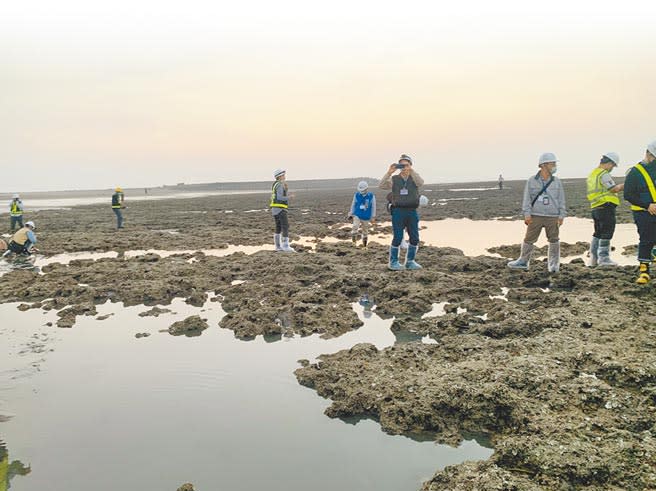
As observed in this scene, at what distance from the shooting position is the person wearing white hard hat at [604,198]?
8047 millimetres

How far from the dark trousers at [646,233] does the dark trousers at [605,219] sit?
1061 mm

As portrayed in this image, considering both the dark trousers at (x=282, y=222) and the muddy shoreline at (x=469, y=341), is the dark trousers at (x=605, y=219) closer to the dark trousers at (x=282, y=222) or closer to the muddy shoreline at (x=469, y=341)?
the muddy shoreline at (x=469, y=341)

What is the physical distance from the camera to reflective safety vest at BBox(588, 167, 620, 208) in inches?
318

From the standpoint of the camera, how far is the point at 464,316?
5.89m

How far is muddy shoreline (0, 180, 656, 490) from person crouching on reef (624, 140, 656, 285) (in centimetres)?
50

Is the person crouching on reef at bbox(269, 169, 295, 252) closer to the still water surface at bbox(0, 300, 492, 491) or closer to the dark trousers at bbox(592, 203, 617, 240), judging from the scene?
the still water surface at bbox(0, 300, 492, 491)

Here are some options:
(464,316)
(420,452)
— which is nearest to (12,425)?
(420,452)

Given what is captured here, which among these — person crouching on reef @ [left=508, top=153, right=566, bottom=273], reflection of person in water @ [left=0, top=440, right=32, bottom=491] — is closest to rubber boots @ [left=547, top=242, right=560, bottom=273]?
person crouching on reef @ [left=508, top=153, right=566, bottom=273]

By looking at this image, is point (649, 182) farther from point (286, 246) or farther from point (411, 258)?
point (286, 246)

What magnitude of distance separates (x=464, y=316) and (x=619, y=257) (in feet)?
19.8

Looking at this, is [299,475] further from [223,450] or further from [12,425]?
[12,425]

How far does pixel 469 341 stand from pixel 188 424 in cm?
300

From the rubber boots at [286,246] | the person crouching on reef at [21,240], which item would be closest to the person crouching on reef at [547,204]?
the rubber boots at [286,246]

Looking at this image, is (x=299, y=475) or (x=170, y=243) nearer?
(x=299, y=475)
